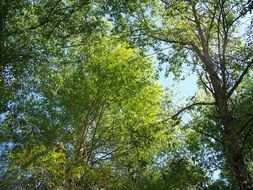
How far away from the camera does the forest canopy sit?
12.0 metres

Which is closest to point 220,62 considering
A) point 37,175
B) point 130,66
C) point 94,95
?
point 130,66

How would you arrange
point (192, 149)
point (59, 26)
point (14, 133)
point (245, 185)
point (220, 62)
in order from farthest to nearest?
point (192, 149)
point (14, 133)
point (220, 62)
point (59, 26)
point (245, 185)

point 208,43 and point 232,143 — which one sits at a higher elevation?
point 208,43

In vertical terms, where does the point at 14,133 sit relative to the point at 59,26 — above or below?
below

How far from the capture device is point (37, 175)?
13.9m

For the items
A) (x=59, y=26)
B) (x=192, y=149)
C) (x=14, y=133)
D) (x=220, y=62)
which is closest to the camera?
(x=59, y=26)

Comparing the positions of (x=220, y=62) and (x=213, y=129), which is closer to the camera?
(x=220, y=62)

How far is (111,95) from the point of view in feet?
53.4

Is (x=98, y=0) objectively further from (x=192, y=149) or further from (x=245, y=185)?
(x=192, y=149)

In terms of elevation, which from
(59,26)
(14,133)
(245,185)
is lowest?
(245,185)

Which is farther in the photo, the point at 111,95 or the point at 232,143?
the point at 111,95

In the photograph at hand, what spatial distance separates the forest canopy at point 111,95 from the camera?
1205cm

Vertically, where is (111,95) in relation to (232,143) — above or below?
above

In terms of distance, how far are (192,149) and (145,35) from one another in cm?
636
